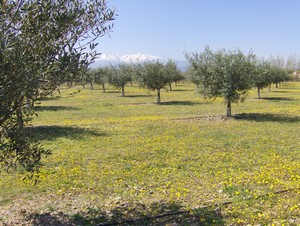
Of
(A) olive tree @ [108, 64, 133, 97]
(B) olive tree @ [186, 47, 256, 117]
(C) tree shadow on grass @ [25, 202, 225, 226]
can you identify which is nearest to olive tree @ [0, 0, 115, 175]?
(C) tree shadow on grass @ [25, 202, 225, 226]

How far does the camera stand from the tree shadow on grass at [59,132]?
20172 mm

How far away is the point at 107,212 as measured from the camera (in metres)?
8.70

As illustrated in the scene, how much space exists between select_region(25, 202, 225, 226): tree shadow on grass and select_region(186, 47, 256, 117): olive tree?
1929 cm

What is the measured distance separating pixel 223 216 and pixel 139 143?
10.2 m

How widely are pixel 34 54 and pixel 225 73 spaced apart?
73.4ft

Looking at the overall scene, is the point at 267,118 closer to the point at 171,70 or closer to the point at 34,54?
the point at 34,54

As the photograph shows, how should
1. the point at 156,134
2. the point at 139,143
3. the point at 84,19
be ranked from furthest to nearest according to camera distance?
1. the point at 156,134
2. the point at 139,143
3. the point at 84,19

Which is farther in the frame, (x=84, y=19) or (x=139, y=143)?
(x=139, y=143)

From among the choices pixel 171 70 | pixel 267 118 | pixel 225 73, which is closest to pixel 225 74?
pixel 225 73

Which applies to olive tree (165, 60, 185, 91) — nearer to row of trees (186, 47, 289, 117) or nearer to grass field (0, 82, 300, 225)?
row of trees (186, 47, 289, 117)

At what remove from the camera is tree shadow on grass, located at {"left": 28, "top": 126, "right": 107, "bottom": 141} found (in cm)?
2017

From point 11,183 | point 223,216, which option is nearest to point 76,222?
point 223,216

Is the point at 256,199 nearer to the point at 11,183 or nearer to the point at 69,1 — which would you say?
the point at 69,1

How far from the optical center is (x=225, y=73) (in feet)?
86.3
